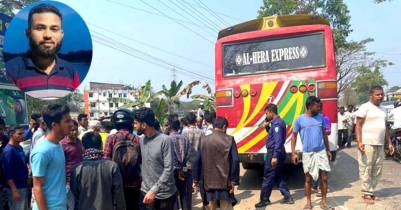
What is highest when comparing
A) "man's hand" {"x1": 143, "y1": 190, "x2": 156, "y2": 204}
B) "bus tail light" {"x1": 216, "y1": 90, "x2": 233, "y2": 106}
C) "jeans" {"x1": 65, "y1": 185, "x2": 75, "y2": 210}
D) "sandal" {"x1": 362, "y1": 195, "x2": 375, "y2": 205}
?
"bus tail light" {"x1": 216, "y1": 90, "x2": 233, "y2": 106}

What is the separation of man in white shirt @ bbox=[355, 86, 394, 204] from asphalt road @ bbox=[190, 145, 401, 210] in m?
0.30

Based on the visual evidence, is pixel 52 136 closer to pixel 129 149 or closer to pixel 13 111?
pixel 129 149

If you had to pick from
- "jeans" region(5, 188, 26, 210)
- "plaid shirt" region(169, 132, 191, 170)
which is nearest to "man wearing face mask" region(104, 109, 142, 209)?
"plaid shirt" region(169, 132, 191, 170)

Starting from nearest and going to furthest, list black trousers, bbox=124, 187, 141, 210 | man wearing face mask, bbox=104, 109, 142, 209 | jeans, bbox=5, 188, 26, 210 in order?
man wearing face mask, bbox=104, 109, 142, 209 → black trousers, bbox=124, 187, 141, 210 → jeans, bbox=5, 188, 26, 210

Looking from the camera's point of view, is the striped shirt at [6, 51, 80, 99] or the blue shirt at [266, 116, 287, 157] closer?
the striped shirt at [6, 51, 80, 99]

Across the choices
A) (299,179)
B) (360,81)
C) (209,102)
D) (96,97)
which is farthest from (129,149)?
(96,97)

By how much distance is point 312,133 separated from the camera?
5.05m

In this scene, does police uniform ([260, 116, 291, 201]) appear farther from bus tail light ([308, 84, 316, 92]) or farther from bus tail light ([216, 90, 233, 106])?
bus tail light ([216, 90, 233, 106])

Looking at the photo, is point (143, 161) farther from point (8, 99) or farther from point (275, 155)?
point (8, 99)

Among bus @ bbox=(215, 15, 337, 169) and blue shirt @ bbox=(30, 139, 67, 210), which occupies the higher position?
bus @ bbox=(215, 15, 337, 169)

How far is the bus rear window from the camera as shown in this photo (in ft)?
20.5

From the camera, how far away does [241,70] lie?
6.68 m

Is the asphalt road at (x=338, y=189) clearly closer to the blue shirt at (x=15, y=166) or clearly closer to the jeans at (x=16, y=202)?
the jeans at (x=16, y=202)

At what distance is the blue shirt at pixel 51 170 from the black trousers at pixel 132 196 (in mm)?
1020
